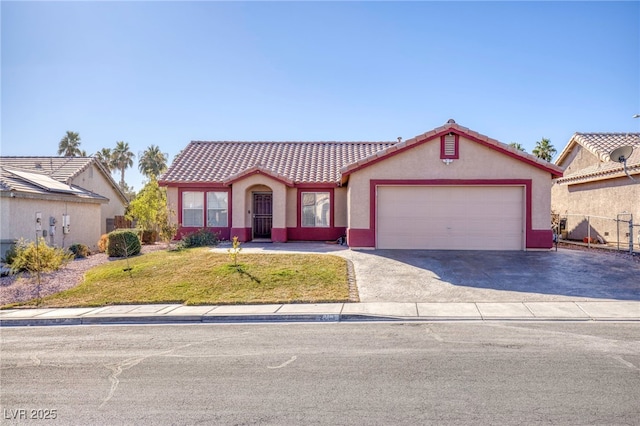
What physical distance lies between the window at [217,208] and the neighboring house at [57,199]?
7.07m

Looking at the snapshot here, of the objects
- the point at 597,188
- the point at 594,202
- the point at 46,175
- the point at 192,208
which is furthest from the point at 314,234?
the point at 46,175

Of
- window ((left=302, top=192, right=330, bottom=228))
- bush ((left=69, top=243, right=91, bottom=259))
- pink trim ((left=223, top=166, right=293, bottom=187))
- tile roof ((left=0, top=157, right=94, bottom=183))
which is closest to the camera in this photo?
bush ((left=69, top=243, right=91, bottom=259))

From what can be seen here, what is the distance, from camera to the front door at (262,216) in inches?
851

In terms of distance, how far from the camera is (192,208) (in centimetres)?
2172

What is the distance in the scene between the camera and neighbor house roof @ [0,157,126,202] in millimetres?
19070

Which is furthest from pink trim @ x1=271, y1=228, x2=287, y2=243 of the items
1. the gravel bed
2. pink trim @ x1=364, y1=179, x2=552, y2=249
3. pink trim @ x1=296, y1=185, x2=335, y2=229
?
the gravel bed

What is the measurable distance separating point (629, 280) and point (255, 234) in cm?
1547

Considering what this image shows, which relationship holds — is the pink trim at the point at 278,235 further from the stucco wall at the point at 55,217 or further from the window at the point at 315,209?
the stucco wall at the point at 55,217

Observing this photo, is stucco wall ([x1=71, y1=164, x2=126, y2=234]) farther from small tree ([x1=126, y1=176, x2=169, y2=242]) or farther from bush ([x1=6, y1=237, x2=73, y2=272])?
bush ([x1=6, y1=237, x2=73, y2=272])

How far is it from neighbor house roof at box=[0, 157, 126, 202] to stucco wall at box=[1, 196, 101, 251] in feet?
1.66

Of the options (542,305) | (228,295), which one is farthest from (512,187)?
(228,295)

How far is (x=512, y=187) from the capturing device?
16.6 meters

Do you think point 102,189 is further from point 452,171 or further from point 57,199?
point 452,171

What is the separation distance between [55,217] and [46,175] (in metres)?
5.75
